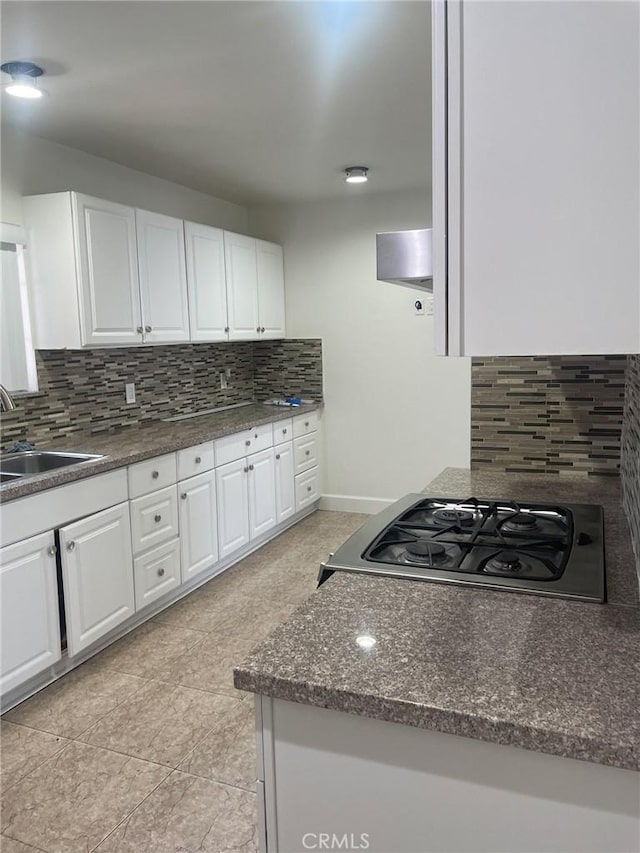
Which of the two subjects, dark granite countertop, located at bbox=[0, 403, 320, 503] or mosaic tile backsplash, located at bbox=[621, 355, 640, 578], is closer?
mosaic tile backsplash, located at bbox=[621, 355, 640, 578]

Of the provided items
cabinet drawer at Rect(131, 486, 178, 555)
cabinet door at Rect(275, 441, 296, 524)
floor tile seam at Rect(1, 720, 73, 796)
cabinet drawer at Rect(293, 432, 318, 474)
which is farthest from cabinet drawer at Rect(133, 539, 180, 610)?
cabinet drawer at Rect(293, 432, 318, 474)

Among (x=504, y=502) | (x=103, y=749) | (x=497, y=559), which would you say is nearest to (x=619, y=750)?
(x=497, y=559)

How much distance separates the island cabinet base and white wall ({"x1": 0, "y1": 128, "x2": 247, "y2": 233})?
2771 mm

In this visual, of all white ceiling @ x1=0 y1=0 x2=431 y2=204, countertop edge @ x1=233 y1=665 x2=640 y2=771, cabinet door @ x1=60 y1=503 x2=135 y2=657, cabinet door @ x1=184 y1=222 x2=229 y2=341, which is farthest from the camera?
cabinet door @ x1=184 y1=222 x2=229 y2=341

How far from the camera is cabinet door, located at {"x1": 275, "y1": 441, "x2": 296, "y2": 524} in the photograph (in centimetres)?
439

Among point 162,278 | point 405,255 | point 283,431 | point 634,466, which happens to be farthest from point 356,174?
point 405,255

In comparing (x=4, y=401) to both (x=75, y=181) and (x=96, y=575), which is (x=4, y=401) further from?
(x=75, y=181)

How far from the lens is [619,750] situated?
0.83 metres

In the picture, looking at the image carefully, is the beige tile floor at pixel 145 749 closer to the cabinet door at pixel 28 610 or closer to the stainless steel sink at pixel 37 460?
the cabinet door at pixel 28 610

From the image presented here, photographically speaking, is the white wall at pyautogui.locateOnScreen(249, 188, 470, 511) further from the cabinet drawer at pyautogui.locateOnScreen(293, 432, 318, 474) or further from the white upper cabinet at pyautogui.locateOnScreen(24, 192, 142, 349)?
the white upper cabinet at pyautogui.locateOnScreen(24, 192, 142, 349)

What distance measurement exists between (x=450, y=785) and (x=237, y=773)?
1.34m

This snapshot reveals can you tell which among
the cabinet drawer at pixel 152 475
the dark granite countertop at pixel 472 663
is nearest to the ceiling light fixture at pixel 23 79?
the cabinet drawer at pixel 152 475

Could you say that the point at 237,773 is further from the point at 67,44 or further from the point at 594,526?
the point at 67,44

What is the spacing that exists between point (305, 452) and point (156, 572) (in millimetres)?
1852
